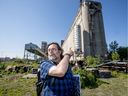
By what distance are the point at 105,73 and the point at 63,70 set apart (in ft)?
41.1

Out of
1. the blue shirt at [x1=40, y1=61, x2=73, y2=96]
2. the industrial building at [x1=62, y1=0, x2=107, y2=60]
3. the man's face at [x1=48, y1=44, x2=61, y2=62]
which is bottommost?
the blue shirt at [x1=40, y1=61, x2=73, y2=96]

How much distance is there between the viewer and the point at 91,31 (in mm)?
45469

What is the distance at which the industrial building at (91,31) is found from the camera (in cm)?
4431

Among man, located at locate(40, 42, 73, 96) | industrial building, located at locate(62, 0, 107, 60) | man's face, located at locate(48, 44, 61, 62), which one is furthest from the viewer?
industrial building, located at locate(62, 0, 107, 60)

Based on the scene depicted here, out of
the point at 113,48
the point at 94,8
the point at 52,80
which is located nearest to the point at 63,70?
the point at 52,80

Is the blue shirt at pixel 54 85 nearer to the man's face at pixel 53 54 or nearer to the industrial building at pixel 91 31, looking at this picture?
the man's face at pixel 53 54

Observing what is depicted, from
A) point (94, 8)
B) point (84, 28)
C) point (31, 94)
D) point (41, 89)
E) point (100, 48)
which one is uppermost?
point (94, 8)

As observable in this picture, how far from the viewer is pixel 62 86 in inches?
96.9

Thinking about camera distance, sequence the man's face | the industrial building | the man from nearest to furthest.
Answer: the man, the man's face, the industrial building

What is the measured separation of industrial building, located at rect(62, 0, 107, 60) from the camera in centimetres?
4431

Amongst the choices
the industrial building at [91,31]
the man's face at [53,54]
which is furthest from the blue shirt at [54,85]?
the industrial building at [91,31]

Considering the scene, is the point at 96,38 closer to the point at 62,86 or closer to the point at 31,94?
the point at 31,94

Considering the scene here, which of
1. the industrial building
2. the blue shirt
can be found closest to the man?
the blue shirt

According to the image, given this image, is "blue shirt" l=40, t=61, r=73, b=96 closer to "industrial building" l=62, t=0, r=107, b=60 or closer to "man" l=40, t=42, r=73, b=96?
"man" l=40, t=42, r=73, b=96
